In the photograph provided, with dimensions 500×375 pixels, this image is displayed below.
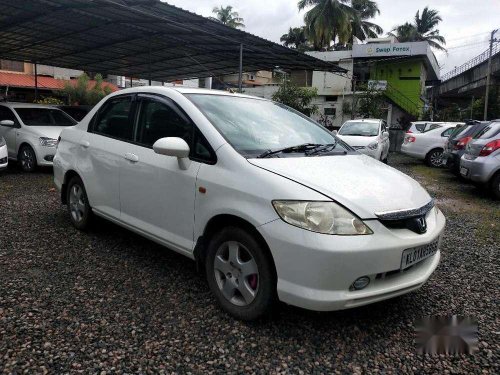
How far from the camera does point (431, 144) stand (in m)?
12.7

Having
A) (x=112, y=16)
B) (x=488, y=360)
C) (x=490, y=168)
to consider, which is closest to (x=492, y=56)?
(x=490, y=168)

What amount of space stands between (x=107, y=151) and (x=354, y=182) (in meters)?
2.44

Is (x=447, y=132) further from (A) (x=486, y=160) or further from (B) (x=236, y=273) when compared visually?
(B) (x=236, y=273)

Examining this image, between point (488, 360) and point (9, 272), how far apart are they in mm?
3700

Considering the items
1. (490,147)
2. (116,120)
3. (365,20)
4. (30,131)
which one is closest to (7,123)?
(30,131)

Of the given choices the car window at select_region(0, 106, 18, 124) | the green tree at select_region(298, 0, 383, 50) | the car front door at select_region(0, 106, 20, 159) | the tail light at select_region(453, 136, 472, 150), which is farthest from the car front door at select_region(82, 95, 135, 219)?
the green tree at select_region(298, 0, 383, 50)

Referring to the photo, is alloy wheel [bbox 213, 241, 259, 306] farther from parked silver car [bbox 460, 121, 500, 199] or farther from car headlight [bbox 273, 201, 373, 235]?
parked silver car [bbox 460, 121, 500, 199]

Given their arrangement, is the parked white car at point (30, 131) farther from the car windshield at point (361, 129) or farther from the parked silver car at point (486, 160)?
the parked silver car at point (486, 160)

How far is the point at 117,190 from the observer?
387 centimetres

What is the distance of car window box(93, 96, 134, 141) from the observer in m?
3.93

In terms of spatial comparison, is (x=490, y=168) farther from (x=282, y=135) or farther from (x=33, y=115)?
(x=33, y=115)

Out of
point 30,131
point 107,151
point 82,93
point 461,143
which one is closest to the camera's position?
point 107,151

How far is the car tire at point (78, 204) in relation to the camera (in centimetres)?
446

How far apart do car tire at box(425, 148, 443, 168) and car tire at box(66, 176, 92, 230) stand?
1120cm
